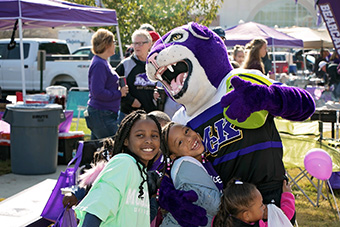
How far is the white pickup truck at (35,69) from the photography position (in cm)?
1750

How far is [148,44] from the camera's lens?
19.0ft

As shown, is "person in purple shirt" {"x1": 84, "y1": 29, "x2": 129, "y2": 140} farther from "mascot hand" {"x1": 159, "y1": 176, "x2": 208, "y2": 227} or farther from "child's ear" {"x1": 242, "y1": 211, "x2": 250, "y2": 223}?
"child's ear" {"x1": 242, "y1": 211, "x2": 250, "y2": 223}

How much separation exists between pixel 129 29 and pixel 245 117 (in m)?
12.2

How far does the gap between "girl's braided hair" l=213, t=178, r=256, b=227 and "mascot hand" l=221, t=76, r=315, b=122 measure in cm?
38

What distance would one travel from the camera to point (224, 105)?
2.79 m

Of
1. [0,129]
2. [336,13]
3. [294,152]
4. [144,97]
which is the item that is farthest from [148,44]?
[336,13]

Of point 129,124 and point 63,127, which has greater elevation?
point 129,124

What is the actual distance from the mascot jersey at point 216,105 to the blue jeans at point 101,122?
2.83m

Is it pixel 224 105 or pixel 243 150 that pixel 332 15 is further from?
pixel 224 105

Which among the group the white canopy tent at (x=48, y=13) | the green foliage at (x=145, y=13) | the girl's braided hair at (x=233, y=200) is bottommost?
the girl's braided hair at (x=233, y=200)

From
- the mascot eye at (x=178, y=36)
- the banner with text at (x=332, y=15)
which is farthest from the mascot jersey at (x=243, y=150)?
the banner with text at (x=332, y=15)

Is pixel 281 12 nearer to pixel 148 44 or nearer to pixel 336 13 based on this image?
pixel 336 13

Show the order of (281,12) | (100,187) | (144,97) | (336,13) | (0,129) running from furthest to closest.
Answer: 1. (281,12)
2. (336,13)
3. (0,129)
4. (144,97)
5. (100,187)

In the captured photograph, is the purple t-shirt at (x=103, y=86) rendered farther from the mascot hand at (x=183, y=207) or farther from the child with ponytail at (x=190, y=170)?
the mascot hand at (x=183, y=207)
